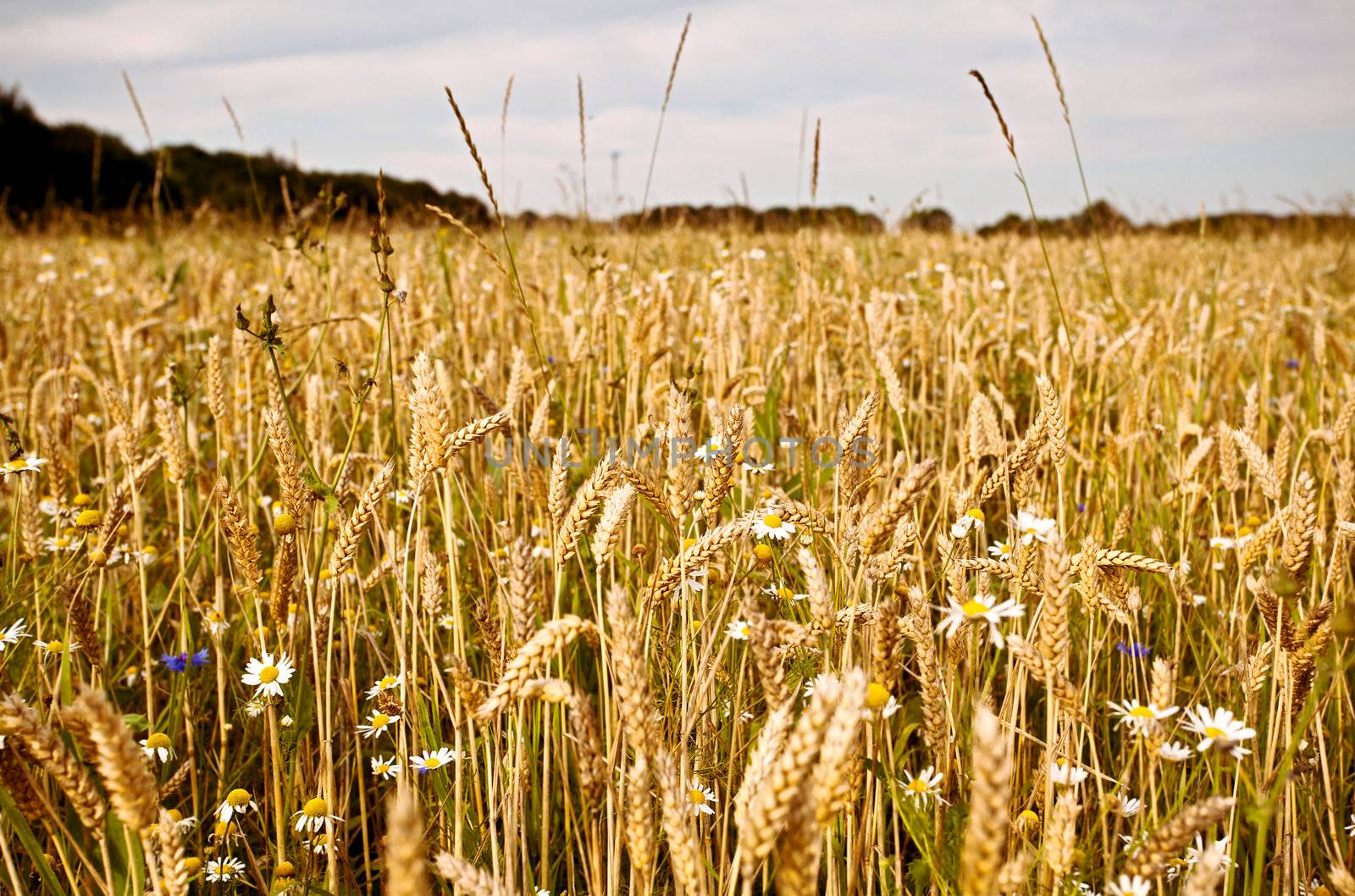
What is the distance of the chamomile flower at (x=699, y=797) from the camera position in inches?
49.2

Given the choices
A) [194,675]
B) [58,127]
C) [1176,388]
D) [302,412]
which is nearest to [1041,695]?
[1176,388]

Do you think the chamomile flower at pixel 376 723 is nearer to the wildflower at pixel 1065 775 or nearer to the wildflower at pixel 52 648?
the wildflower at pixel 52 648

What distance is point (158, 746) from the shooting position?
4.70 ft

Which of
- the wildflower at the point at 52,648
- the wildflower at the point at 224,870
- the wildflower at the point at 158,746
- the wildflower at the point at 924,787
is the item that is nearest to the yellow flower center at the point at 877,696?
the wildflower at the point at 924,787

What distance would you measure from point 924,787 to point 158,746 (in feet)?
→ 3.96

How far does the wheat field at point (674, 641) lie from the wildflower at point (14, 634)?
0.06 ft

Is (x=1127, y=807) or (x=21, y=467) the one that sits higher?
(x=21, y=467)

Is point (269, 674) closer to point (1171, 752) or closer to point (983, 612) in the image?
point (983, 612)

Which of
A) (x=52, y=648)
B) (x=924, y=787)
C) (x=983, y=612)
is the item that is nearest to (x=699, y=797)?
(x=924, y=787)

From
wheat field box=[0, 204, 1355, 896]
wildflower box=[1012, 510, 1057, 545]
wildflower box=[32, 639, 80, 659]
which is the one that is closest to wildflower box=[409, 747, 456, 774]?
wheat field box=[0, 204, 1355, 896]

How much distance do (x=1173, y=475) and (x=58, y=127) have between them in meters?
20.0

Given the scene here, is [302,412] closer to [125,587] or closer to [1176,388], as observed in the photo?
[125,587]

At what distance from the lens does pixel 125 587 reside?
7.09 feet

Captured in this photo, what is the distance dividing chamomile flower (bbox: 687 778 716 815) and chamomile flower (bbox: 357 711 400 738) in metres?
0.49
